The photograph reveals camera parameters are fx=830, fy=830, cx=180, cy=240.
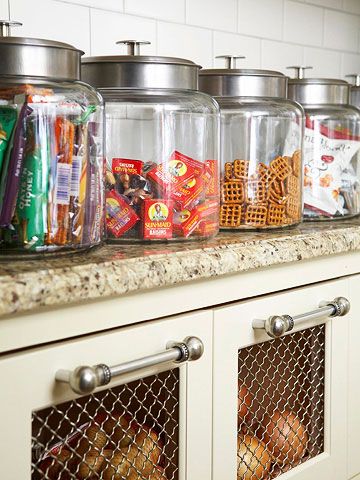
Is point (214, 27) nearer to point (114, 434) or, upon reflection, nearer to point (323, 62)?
point (323, 62)

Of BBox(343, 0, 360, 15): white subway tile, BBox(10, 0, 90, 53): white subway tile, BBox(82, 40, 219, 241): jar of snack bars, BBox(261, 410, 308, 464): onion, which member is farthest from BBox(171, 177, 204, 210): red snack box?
BBox(343, 0, 360, 15): white subway tile

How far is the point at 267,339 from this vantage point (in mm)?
1303

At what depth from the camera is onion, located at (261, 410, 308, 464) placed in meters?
1.35

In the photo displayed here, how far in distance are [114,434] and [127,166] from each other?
420mm

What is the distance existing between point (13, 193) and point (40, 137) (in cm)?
8

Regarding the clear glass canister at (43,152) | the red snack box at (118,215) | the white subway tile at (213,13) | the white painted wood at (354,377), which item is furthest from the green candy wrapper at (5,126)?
the white subway tile at (213,13)

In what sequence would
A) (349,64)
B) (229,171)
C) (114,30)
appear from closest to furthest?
(229,171) < (114,30) < (349,64)

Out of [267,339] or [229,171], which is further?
[229,171]

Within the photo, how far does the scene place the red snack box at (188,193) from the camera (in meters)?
1.32

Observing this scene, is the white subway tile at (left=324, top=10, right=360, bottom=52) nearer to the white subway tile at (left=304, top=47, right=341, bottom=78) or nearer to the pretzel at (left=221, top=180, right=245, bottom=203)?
the white subway tile at (left=304, top=47, right=341, bottom=78)

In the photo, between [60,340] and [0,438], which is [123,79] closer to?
[60,340]

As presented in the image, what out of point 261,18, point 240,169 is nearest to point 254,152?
point 240,169

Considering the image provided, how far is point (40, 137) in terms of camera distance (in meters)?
1.10

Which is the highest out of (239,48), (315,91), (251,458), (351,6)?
(351,6)
